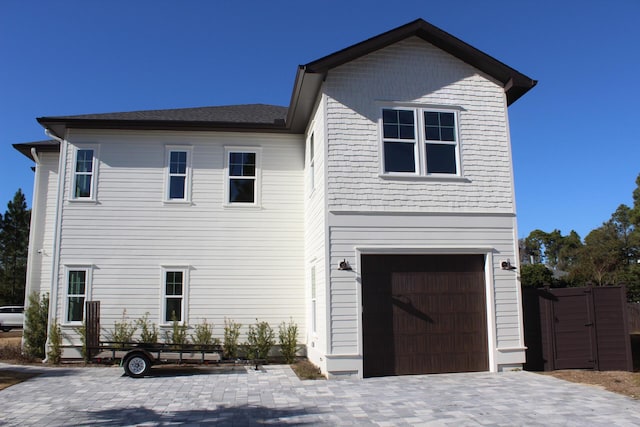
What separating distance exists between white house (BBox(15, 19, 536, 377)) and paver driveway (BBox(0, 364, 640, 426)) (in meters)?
1.19

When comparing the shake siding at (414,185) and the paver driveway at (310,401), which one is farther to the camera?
the shake siding at (414,185)

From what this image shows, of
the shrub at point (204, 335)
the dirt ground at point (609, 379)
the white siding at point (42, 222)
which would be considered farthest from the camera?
the white siding at point (42, 222)

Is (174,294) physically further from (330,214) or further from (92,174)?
(330,214)

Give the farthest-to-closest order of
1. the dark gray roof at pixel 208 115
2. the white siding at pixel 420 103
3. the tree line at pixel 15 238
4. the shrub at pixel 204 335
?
the tree line at pixel 15 238, the dark gray roof at pixel 208 115, the shrub at pixel 204 335, the white siding at pixel 420 103

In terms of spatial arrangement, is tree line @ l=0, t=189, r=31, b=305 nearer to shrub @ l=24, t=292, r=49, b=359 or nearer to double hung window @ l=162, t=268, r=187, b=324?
shrub @ l=24, t=292, r=49, b=359

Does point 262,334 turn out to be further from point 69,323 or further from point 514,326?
point 514,326

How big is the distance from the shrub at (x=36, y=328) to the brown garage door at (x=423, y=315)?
9.04 metres

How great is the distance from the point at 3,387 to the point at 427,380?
8.13m

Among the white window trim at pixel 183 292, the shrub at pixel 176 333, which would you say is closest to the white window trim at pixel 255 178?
the white window trim at pixel 183 292

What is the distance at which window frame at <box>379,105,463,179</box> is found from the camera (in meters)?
11.0

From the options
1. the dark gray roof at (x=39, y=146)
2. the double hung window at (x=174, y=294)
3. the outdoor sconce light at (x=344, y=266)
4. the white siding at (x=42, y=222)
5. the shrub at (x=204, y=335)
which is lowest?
the shrub at (x=204, y=335)

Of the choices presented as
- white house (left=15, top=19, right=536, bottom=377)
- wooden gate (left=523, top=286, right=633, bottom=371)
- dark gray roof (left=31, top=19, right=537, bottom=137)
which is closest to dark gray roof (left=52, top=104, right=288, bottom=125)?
dark gray roof (left=31, top=19, right=537, bottom=137)

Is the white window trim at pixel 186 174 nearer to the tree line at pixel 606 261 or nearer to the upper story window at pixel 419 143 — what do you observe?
the upper story window at pixel 419 143

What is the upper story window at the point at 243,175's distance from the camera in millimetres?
13779
